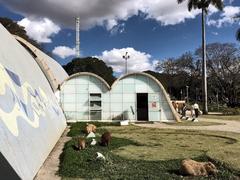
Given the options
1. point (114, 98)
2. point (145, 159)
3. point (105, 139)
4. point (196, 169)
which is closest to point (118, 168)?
point (145, 159)

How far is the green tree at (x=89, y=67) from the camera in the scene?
7356 cm

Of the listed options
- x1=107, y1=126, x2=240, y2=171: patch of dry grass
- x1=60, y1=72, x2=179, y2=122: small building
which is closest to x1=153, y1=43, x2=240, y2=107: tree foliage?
x1=60, y1=72, x2=179, y2=122: small building

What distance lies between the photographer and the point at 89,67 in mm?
74312

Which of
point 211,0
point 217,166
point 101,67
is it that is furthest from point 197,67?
point 217,166

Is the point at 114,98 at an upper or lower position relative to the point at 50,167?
upper

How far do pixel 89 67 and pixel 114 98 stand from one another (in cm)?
4465

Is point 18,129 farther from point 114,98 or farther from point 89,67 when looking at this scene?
point 89,67

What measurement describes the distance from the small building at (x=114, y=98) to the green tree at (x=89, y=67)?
139 ft

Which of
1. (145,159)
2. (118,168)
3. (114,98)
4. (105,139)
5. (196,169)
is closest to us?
(196,169)

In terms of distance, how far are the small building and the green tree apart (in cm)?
4229

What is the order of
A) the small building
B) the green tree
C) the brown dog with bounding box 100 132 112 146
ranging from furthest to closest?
the green tree → the small building → the brown dog with bounding box 100 132 112 146

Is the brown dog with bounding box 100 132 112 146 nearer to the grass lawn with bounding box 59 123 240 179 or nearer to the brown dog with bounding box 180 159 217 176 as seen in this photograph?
the grass lawn with bounding box 59 123 240 179

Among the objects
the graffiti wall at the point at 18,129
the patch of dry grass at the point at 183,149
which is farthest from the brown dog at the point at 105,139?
the graffiti wall at the point at 18,129

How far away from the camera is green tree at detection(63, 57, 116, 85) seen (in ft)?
241
